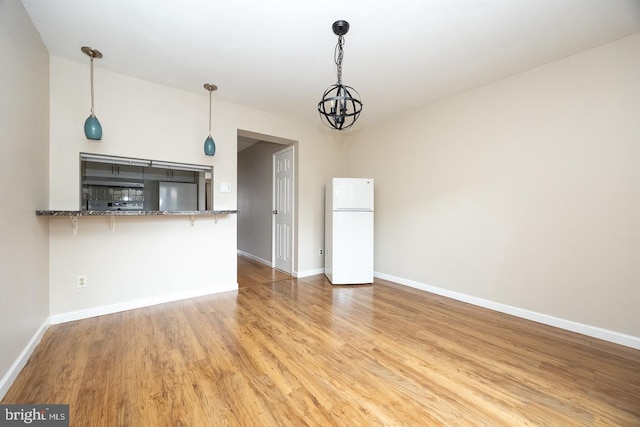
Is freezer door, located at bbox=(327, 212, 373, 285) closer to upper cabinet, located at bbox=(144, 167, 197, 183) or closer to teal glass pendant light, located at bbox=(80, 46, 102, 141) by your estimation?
upper cabinet, located at bbox=(144, 167, 197, 183)

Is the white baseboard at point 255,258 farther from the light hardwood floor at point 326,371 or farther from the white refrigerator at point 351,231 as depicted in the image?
the light hardwood floor at point 326,371

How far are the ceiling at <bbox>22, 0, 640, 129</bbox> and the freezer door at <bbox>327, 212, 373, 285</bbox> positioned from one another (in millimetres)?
1691

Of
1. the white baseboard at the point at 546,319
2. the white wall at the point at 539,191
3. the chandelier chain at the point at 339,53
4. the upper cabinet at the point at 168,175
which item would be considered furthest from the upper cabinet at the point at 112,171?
the white baseboard at the point at 546,319

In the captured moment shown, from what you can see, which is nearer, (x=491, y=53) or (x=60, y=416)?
(x=60, y=416)

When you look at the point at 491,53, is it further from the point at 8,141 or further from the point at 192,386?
the point at 8,141

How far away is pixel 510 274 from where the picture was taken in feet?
8.61

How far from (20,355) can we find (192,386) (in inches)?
47.7

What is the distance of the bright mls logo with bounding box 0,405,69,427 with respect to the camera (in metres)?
1.24

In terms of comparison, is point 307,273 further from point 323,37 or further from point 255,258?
point 323,37

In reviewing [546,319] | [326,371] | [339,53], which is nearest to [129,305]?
[326,371]

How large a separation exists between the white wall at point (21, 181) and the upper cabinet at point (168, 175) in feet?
2.55

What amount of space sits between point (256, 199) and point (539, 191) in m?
4.44

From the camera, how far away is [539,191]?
2.44 metres

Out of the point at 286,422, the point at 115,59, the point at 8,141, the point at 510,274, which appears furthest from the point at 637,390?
the point at 115,59
